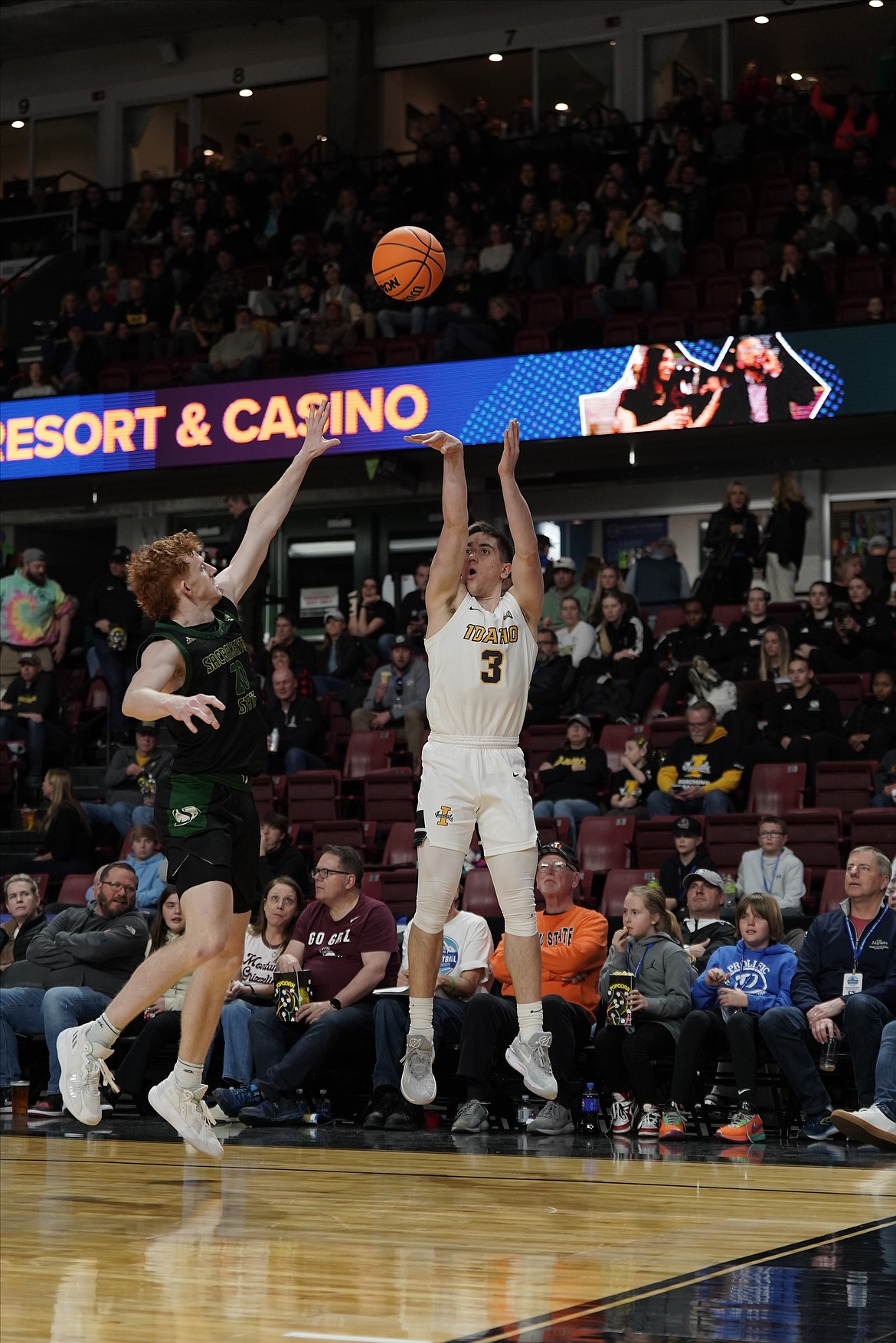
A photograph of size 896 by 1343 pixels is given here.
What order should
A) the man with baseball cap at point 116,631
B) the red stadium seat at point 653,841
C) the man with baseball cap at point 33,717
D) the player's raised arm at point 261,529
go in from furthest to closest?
the man with baseball cap at point 116,631 < the man with baseball cap at point 33,717 < the red stadium seat at point 653,841 < the player's raised arm at point 261,529

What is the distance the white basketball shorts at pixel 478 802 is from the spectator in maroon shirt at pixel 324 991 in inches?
91.7

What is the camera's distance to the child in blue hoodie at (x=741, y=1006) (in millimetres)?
7984

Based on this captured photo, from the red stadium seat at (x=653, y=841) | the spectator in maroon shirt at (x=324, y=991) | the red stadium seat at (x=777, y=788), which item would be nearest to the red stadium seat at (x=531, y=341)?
the red stadium seat at (x=777, y=788)

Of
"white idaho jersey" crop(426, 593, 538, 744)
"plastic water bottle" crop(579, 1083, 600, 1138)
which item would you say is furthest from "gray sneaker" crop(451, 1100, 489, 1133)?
"white idaho jersey" crop(426, 593, 538, 744)

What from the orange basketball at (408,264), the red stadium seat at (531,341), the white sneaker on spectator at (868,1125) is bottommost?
the white sneaker on spectator at (868,1125)

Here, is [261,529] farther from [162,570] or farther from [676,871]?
[676,871]

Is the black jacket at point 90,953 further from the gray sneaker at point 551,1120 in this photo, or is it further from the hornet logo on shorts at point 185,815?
the hornet logo on shorts at point 185,815

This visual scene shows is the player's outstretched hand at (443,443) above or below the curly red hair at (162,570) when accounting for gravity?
above

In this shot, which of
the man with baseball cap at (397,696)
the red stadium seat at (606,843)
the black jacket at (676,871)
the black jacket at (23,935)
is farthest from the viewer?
the man with baseball cap at (397,696)

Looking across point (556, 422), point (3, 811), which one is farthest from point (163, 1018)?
point (556, 422)

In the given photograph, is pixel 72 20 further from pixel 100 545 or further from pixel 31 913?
pixel 31 913

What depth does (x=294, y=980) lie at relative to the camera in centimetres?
888

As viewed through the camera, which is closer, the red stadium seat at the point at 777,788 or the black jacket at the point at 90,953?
the black jacket at the point at 90,953

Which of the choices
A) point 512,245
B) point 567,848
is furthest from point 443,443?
point 512,245
